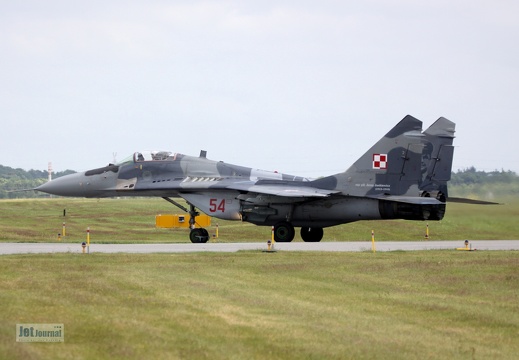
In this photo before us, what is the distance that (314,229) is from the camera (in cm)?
3528

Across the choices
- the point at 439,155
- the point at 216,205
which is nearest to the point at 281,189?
the point at 216,205

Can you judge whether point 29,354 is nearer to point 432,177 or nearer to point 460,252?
point 460,252

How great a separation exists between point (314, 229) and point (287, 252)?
343 inches

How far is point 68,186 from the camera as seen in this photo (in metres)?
36.1

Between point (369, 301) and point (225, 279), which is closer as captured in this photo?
point (369, 301)

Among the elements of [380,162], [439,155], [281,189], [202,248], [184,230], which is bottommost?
[184,230]

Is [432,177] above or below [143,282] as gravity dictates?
above

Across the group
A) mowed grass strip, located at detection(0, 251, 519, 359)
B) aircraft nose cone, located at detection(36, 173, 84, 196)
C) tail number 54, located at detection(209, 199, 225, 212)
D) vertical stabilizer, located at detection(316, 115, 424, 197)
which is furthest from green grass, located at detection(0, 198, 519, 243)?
mowed grass strip, located at detection(0, 251, 519, 359)

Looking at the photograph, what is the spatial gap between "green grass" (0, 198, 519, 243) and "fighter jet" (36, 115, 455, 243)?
199 cm

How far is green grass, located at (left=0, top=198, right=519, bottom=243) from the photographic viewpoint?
33.8 metres

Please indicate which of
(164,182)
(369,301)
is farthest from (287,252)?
(369,301)

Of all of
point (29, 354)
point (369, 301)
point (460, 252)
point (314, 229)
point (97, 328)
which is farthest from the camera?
point (314, 229)

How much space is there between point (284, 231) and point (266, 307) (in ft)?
62.7

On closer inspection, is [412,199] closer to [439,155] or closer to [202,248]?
[439,155]
